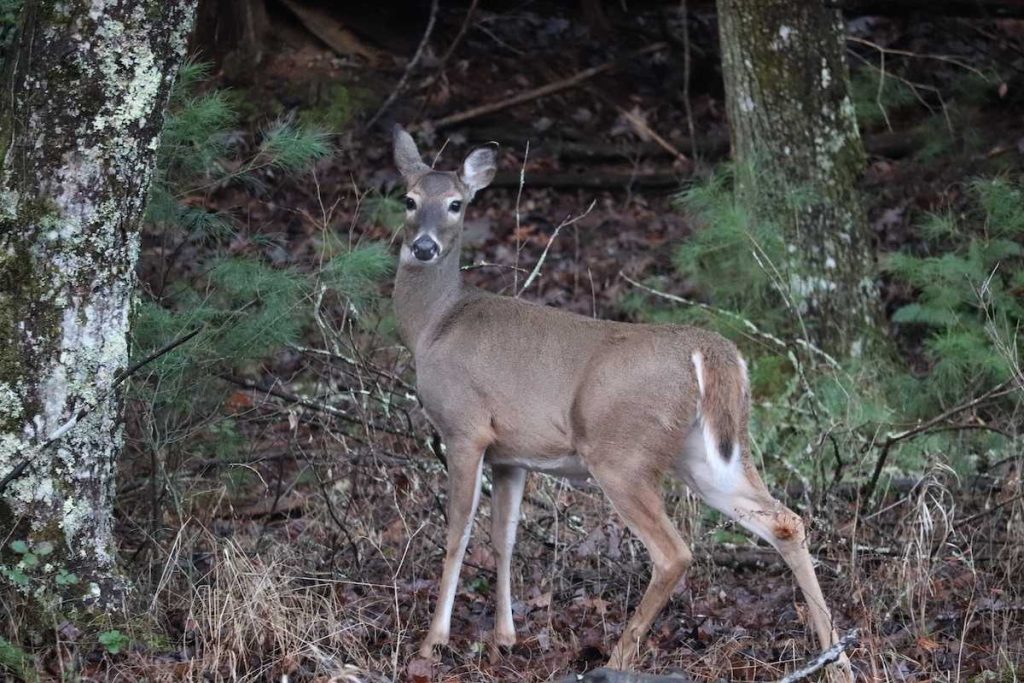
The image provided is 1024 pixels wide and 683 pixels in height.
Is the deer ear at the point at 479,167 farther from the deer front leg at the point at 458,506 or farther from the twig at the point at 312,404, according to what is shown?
the deer front leg at the point at 458,506

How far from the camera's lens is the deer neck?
5996 millimetres

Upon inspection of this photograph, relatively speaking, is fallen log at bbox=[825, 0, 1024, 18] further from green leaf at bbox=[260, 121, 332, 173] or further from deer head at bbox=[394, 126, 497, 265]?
green leaf at bbox=[260, 121, 332, 173]

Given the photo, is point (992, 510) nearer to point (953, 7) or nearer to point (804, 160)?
point (804, 160)

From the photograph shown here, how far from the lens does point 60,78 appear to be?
15.5 ft

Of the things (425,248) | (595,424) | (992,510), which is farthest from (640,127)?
(595,424)

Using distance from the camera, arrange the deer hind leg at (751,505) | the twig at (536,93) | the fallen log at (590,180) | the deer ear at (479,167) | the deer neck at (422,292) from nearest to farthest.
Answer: the deer hind leg at (751,505) → the deer neck at (422,292) → the deer ear at (479,167) → the fallen log at (590,180) → the twig at (536,93)

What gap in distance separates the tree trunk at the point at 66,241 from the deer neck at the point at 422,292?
4.71 ft

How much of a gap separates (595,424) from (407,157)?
1.73m

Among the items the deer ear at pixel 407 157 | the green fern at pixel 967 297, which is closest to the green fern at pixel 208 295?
the deer ear at pixel 407 157

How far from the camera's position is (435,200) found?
602 centimetres

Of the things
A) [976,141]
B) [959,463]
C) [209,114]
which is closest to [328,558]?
[209,114]

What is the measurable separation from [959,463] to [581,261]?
4.85 metres

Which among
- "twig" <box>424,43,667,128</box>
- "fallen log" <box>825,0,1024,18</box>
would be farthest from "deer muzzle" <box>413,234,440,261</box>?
"fallen log" <box>825,0,1024,18</box>

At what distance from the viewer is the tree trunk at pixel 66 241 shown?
4738 millimetres
